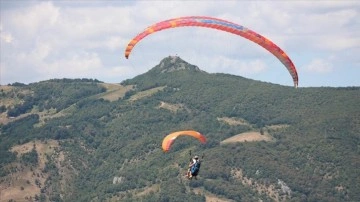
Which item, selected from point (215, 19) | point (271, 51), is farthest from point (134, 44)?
point (271, 51)

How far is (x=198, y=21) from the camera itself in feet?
266

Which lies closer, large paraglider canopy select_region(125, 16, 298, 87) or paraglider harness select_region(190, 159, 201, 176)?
large paraglider canopy select_region(125, 16, 298, 87)

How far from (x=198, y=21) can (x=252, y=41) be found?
6432 mm

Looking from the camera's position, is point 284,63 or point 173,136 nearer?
point 284,63

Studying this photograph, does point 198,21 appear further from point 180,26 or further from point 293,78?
point 293,78

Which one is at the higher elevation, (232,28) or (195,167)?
(232,28)

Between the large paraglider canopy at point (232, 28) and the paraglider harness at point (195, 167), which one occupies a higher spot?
the large paraglider canopy at point (232, 28)

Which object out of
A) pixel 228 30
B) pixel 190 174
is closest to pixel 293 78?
pixel 228 30

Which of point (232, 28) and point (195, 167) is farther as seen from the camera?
point (195, 167)

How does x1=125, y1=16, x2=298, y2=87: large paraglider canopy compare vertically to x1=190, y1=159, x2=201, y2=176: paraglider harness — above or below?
above

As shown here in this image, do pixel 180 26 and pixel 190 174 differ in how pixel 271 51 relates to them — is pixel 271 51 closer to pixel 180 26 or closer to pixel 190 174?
pixel 180 26

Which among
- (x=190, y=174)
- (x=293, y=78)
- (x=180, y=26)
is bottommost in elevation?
(x=190, y=174)

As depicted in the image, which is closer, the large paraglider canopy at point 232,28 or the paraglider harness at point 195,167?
the large paraglider canopy at point 232,28

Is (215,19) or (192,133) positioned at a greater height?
(215,19)
